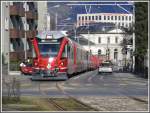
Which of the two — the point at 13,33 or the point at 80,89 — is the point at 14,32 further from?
the point at 80,89

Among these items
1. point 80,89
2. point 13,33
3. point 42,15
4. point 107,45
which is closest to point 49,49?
point 80,89

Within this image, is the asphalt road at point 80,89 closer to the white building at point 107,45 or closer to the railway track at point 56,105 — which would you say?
the railway track at point 56,105

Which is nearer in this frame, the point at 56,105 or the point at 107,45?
the point at 56,105

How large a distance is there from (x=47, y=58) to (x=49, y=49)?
2.47ft

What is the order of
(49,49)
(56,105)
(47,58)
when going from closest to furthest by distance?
(56,105) < (47,58) < (49,49)

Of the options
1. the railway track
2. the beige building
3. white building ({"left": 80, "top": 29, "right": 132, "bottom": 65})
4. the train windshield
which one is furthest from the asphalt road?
white building ({"left": 80, "top": 29, "right": 132, "bottom": 65})

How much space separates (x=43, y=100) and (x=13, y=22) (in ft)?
196

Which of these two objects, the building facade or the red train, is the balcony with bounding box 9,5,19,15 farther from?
the red train

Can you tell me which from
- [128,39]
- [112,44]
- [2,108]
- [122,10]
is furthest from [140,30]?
[112,44]

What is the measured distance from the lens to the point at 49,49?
4116cm

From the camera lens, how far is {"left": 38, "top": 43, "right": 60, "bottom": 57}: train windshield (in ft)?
134

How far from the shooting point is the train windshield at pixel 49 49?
40.9 m

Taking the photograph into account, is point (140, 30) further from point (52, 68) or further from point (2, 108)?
point (2, 108)

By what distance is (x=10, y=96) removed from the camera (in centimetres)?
2514
